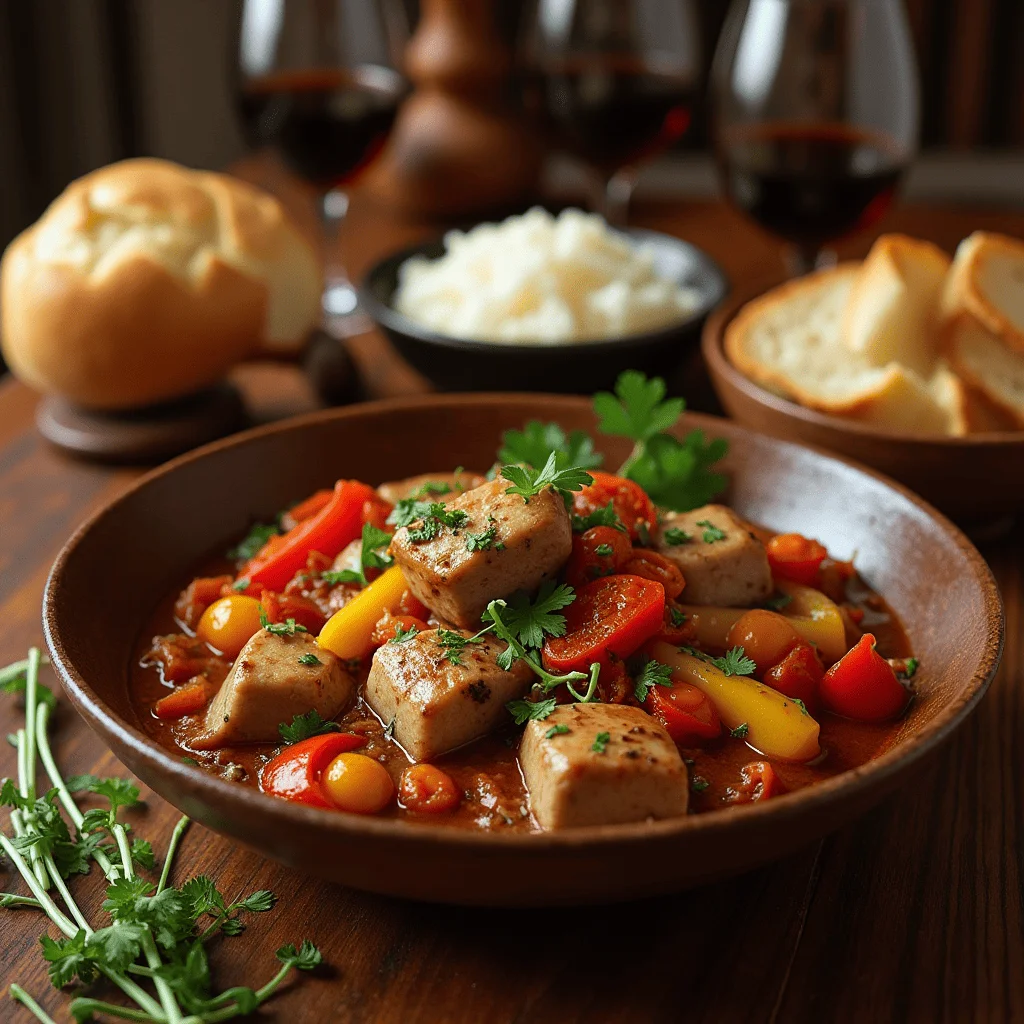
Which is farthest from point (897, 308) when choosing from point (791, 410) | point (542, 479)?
point (542, 479)

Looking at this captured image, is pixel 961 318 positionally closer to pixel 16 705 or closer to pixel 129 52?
pixel 16 705

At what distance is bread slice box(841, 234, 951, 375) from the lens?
304 centimetres

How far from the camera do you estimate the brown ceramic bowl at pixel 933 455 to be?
2.65 metres

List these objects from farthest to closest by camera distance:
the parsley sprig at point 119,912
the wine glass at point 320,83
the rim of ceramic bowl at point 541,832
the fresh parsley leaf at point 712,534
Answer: the wine glass at point 320,83
the fresh parsley leaf at point 712,534
the parsley sprig at point 119,912
the rim of ceramic bowl at point 541,832

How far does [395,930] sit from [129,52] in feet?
17.8

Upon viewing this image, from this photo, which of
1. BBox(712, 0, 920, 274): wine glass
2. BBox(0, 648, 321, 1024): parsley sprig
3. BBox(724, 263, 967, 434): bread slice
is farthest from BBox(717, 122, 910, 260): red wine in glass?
BBox(0, 648, 321, 1024): parsley sprig

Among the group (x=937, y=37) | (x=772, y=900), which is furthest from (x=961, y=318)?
(x=937, y=37)

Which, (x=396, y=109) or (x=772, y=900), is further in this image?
(x=396, y=109)

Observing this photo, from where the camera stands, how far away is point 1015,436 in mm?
2643

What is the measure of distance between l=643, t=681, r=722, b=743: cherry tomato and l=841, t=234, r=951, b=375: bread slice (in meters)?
1.42

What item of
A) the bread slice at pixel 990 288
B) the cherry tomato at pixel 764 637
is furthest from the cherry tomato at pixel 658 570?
the bread slice at pixel 990 288

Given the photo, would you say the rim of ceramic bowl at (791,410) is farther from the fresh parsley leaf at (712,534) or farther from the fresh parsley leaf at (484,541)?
the fresh parsley leaf at (484,541)

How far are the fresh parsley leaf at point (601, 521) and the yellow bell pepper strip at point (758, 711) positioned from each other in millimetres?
252

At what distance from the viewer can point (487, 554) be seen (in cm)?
198
